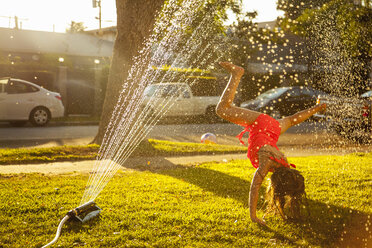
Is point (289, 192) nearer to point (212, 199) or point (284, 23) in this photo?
point (212, 199)

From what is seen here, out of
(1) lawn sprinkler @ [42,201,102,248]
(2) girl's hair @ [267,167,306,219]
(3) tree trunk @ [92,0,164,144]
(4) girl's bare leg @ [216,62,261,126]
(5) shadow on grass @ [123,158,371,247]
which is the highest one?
(3) tree trunk @ [92,0,164,144]

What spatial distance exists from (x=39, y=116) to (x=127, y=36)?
7.55 m

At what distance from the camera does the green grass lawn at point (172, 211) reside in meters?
3.75

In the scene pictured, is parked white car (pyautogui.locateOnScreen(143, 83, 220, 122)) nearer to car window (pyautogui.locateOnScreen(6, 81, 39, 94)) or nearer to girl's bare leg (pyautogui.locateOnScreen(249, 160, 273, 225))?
car window (pyautogui.locateOnScreen(6, 81, 39, 94))

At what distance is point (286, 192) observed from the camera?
4.32 metres

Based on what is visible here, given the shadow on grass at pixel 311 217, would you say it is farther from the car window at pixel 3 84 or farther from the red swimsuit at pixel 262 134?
the car window at pixel 3 84

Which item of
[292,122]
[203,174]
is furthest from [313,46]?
[292,122]

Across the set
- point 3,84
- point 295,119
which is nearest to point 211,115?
point 3,84

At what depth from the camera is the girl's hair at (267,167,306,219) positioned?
429 centimetres

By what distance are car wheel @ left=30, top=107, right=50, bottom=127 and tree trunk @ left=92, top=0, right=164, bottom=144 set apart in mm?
6594

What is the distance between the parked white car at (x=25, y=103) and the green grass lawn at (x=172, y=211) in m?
8.91

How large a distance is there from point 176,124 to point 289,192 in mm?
14223

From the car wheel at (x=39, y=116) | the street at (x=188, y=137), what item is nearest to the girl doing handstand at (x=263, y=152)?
the street at (x=188, y=137)

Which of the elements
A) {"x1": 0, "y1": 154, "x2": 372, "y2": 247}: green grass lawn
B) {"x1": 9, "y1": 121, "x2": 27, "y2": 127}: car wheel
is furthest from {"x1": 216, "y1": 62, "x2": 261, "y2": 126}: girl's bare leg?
{"x1": 9, "y1": 121, "x2": 27, "y2": 127}: car wheel
